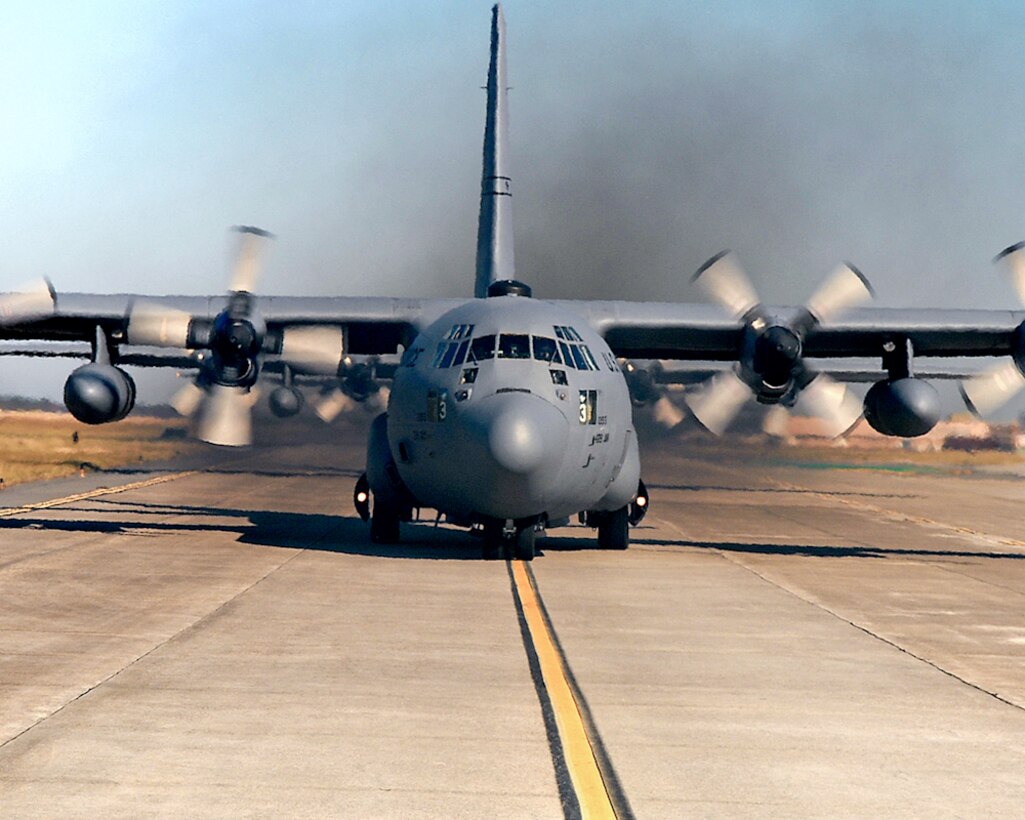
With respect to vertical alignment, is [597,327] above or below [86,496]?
above

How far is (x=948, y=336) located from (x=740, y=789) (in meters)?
19.2

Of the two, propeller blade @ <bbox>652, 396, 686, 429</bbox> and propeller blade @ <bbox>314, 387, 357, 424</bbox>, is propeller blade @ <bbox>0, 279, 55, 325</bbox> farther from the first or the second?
propeller blade @ <bbox>652, 396, 686, 429</bbox>

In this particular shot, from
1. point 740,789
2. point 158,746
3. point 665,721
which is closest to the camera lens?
point 740,789

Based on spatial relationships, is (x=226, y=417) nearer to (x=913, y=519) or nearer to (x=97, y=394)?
(x=97, y=394)

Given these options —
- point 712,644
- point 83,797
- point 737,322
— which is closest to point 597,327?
point 737,322

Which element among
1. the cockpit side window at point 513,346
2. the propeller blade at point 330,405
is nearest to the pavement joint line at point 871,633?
the cockpit side window at point 513,346

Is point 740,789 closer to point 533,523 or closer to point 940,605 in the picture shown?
point 940,605

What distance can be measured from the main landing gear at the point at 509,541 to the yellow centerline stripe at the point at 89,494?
37.7ft

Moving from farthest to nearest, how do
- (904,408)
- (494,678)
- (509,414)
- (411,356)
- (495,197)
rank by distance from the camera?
(495,197) → (904,408) → (411,356) → (509,414) → (494,678)

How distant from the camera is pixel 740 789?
301 inches

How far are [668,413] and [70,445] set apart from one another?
29.0m

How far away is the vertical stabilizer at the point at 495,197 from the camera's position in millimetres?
28328

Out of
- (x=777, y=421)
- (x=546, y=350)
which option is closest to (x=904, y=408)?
(x=546, y=350)

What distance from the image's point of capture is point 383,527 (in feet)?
78.0
